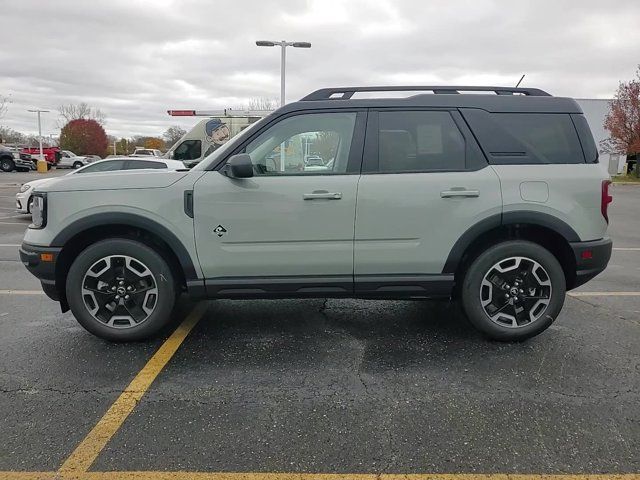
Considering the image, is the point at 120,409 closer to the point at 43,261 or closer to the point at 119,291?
the point at 119,291

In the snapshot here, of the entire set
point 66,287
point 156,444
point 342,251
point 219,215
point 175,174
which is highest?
point 175,174

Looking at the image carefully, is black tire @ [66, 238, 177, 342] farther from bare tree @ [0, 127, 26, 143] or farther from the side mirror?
bare tree @ [0, 127, 26, 143]

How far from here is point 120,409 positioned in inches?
115

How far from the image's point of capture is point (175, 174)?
377 cm

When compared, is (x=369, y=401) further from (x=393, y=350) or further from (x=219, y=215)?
(x=219, y=215)

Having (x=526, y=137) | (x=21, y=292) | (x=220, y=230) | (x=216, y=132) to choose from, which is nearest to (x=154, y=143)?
(x=216, y=132)

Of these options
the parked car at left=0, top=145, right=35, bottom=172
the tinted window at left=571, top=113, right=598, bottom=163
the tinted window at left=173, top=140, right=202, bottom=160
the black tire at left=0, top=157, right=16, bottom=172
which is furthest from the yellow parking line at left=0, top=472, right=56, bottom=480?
the black tire at left=0, top=157, right=16, bottom=172

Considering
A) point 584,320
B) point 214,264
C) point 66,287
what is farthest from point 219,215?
point 584,320

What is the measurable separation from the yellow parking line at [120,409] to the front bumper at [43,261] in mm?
1011

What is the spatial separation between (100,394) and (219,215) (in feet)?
4.80

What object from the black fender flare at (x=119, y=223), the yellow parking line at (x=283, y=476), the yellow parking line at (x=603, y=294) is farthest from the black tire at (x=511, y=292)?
the black fender flare at (x=119, y=223)

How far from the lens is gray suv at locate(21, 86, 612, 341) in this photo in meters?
3.69

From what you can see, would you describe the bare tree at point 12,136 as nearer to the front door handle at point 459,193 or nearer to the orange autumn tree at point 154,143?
the orange autumn tree at point 154,143

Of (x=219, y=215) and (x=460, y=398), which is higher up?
(x=219, y=215)
